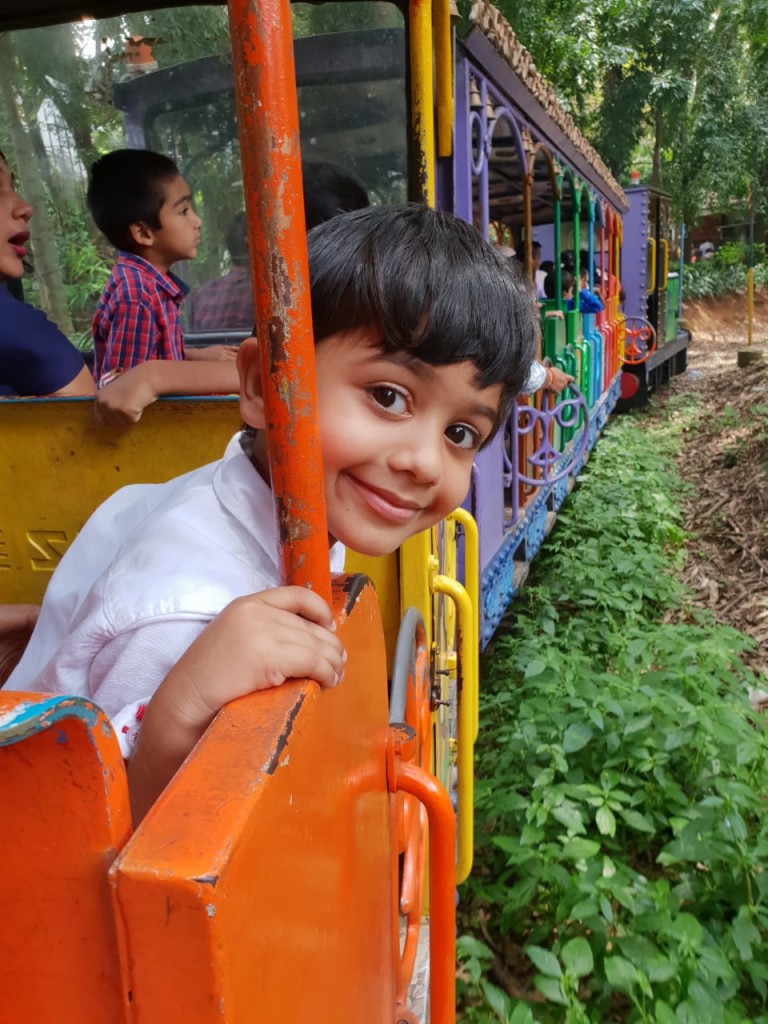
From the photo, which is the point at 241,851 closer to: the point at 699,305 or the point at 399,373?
the point at 399,373

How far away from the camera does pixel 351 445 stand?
889mm

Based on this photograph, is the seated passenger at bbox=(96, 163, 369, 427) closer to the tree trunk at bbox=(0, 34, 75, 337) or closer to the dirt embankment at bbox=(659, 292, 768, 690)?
the tree trunk at bbox=(0, 34, 75, 337)

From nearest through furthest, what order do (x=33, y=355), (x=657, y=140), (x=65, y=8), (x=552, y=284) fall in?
(x=33, y=355) → (x=65, y=8) → (x=552, y=284) → (x=657, y=140)

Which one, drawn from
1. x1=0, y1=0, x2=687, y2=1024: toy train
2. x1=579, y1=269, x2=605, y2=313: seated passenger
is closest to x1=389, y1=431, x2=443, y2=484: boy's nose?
x1=0, y1=0, x2=687, y2=1024: toy train

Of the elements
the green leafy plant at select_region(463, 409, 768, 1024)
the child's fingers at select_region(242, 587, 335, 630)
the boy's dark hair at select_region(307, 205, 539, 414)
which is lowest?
the green leafy plant at select_region(463, 409, 768, 1024)

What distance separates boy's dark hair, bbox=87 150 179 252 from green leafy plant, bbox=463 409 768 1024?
199 cm

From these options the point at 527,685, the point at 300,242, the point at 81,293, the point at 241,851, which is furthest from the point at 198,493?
the point at 81,293

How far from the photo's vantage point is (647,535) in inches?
216

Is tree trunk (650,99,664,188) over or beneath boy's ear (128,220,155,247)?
over

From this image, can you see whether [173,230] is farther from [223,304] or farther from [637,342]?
[637,342]

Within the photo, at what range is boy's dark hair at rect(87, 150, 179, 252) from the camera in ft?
6.90

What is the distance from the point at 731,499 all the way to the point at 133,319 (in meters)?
5.49

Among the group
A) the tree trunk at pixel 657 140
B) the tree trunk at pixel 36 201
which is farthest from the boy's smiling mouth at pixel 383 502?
the tree trunk at pixel 657 140

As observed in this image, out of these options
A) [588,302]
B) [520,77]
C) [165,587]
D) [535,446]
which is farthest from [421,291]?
[588,302]
